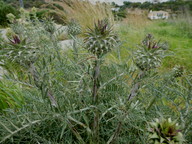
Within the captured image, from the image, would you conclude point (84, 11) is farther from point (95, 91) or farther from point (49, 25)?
point (95, 91)

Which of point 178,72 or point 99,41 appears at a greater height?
point 99,41

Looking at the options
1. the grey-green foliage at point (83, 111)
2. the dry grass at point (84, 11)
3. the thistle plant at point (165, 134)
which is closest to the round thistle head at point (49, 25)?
the grey-green foliage at point (83, 111)

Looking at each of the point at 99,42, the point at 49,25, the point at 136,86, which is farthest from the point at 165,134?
the point at 49,25

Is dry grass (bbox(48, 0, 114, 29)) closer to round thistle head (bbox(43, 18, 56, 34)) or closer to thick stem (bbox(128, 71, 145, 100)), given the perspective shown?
round thistle head (bbox(43, 18, 56, 34))

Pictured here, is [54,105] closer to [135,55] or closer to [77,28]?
[135,55]

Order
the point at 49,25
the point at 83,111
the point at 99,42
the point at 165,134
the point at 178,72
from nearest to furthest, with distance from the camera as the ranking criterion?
1. the point at 165,134
2. the point at 99,42
3. the point at 83,111
4. the point at 178,72
5. the point at 49,25

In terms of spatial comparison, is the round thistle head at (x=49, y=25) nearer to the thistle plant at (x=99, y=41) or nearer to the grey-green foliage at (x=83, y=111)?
the grey-green foliage at (x=83, y=111)

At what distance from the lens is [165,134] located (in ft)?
2.16

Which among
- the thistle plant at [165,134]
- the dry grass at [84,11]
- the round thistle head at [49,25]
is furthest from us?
the dry grass at [84,11]

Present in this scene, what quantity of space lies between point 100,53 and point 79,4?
16.7ft

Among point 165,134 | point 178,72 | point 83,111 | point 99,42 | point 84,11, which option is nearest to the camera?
point 165,134

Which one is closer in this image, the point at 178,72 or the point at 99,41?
the point at 99,41

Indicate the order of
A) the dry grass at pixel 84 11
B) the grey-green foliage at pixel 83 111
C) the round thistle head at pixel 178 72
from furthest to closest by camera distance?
the dry grass at pixel 84 11 → the round thistle head at pixel 178 72 → the grey-green foliage at pixel 83 111

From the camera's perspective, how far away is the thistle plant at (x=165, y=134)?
64 centimetres
